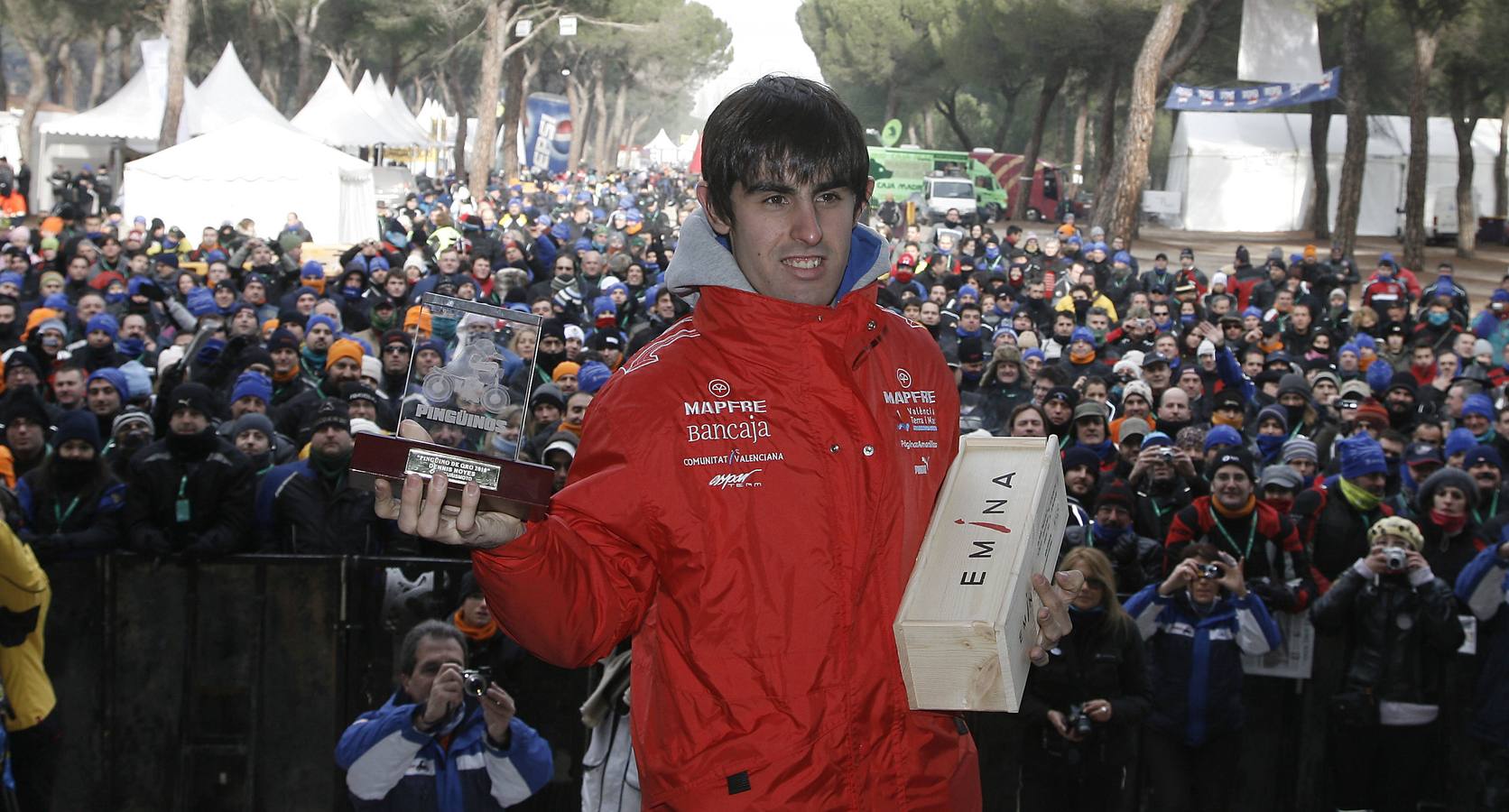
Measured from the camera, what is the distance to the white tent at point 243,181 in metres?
31.2

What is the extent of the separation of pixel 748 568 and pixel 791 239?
0.55 m

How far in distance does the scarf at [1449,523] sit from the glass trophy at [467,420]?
583 cm

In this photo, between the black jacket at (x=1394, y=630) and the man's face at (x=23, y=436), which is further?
the man's face at (x=23, y=436)

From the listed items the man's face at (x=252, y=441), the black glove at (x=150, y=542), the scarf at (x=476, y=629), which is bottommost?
the scarf at (x=476, y=629)

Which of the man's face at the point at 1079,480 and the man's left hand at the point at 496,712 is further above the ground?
the man's face at the point at 1079,480

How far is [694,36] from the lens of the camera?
7638 cm

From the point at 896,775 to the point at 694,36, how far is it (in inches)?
3011

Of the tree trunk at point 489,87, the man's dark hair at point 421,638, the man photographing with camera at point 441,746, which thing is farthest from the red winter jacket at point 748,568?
the tree trunk at point 489,87

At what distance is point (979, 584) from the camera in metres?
2.41

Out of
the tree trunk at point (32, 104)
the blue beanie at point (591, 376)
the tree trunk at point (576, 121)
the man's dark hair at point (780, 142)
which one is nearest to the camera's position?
the man's dark hair at point (780, 142)

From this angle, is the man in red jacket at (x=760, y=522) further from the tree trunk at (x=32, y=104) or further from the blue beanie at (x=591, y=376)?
the tree trunk at (x=32, y=104)

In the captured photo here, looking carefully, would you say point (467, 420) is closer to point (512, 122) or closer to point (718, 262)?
point (718, 262)

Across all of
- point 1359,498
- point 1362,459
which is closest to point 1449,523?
point 1359,498

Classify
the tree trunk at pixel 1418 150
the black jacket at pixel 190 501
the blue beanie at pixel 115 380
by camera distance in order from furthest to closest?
the tree trunk at pixel 1418 150 → the blue beanie at pixel 115 380 → the black jacket at pixel 190 501
